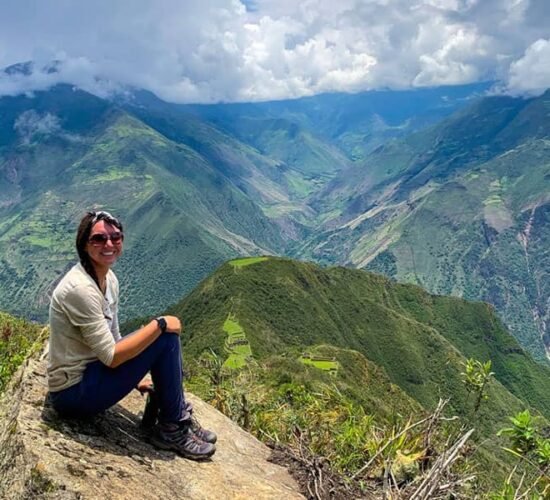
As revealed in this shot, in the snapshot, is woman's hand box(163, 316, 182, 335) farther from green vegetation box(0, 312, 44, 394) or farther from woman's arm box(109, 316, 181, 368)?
green vegetation box(0, 312, 44, 394)

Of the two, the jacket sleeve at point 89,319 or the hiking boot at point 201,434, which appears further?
the hiking boot at point 201,434

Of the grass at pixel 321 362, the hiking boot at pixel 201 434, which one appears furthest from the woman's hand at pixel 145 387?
the grass at pixel 321 362

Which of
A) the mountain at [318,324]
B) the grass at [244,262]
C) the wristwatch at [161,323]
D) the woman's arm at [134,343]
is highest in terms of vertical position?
the wristwatch at [161,323]

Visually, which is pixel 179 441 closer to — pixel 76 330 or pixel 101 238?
pixel 76 330

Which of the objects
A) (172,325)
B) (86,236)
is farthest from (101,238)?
(172,325)

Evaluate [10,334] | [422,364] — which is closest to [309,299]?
[422,364]

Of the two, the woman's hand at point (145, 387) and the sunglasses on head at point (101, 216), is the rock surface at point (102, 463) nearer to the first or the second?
the woman's hand at point (145, 387)

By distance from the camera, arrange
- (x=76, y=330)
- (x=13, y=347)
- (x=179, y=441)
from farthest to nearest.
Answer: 1. (x=13, y=347)
2. (x=179, y=441)
3. (x=76, y=330)

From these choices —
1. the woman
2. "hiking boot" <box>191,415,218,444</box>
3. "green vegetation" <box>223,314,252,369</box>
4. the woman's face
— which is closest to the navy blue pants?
the woman
